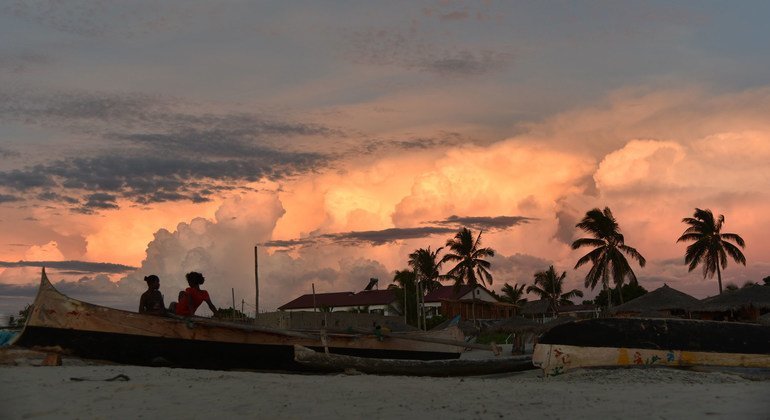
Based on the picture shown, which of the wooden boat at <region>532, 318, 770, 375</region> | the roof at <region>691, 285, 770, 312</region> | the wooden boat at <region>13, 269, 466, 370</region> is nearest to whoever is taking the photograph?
the wooden boat at <region>13, 269, 466, 370</region>

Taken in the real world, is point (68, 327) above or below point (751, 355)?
above

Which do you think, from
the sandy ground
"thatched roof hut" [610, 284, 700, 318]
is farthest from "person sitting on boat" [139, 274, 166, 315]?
→ "thatched roof hut" [610, 284, 700, 318]

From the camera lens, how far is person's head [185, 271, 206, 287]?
1334 centimetres

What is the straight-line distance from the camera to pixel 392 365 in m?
13.3

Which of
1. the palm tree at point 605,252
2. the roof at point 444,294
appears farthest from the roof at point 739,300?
the roof at point 444,294

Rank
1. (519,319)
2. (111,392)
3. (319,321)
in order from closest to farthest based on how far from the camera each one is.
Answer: (111,392), (519,319), (319,321)

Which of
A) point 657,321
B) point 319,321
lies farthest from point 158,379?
point 319,321

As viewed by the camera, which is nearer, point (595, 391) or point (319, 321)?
point (595, 391)

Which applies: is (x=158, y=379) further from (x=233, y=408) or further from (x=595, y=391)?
(x=595, y=391)

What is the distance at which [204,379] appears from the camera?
393 inches

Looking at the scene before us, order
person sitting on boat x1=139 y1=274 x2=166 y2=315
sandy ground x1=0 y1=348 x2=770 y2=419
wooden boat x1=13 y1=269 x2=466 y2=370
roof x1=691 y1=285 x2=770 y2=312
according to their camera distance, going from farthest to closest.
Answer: roof x1=691 y1=285 x2=770 y2=312
person sitting on boat x1=139 y1=274 x2=166 y2=315
wooden boat x1=13 y1=269 x2=466 y2=370
sandy ground x1=0 y1=348 x2=770 y2=419

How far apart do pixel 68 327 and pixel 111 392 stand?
4.16 metres

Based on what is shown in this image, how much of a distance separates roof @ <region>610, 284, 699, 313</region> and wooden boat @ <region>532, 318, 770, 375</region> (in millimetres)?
22297

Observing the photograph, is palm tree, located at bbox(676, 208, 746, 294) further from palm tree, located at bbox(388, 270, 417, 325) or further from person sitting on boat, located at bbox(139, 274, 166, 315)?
person sitting on boat, located at bbox(139, 274, 166, 315)
